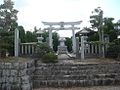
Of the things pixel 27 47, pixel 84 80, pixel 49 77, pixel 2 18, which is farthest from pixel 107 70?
pixel 2 18

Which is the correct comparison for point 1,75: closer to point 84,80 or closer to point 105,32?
point 84,80

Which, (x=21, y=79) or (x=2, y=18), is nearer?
(x=21, y=79)

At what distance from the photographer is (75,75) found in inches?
424

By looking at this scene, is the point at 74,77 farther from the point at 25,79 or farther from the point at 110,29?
the point at 110,29

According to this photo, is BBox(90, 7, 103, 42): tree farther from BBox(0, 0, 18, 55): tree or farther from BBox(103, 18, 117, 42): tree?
BBox(0, 0, 18, 55): tree

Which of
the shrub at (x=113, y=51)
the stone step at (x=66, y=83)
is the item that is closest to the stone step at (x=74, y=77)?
the stone step at (x=66, y=83)

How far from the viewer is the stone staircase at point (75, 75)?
405 inches

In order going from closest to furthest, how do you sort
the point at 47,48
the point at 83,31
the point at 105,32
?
the point at 47,48 < the point at 83,31 < the point at 105,32

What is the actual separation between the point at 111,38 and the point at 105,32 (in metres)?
0.61

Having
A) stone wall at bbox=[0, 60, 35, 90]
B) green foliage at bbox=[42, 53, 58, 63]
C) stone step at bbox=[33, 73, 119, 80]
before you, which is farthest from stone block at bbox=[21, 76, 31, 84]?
green foliage at bbox=[42, 53, 58, 63]

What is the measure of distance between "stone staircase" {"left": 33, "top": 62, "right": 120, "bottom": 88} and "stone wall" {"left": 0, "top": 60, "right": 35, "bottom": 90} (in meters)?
0.89

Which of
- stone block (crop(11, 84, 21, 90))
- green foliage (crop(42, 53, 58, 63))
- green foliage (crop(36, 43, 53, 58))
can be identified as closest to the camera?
stone block (crop(11, 84, 21, 90))

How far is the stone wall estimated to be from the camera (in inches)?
371

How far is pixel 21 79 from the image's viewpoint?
9461 mm
